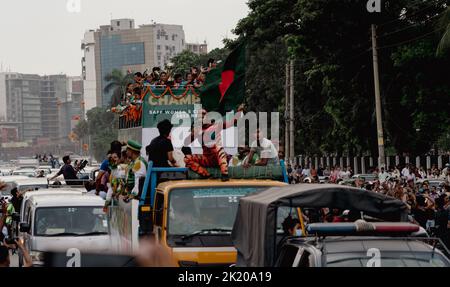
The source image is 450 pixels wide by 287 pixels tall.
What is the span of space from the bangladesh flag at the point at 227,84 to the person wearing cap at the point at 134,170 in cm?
257

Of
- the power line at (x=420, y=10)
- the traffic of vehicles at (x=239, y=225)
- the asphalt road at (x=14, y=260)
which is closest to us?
the traffic of vehicles at (x=239, y=225)

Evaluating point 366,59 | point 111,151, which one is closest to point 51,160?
point 366,59

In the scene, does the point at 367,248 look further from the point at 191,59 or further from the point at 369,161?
the point at 191,59

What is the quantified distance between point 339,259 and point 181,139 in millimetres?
14265

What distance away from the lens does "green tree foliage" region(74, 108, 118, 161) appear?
15844 cm

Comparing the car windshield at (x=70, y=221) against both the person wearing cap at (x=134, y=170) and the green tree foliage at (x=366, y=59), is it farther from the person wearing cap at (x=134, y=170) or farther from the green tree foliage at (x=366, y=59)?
the green tree foliage at (x=366, y=59)

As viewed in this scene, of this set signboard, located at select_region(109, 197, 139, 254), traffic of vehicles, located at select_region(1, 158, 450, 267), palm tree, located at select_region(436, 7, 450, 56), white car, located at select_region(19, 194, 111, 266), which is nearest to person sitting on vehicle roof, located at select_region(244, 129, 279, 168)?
traffic of vehicles, located at select_region(1, 158, 450, 267)

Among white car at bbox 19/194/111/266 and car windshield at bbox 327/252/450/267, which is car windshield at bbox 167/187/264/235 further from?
white car at bbox 19/194/111/266

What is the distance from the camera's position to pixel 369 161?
57.1 metres

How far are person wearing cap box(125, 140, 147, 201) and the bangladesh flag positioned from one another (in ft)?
8.44

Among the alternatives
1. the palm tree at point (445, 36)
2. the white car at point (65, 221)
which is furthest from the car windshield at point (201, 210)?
the palm tree at point (445, 36)

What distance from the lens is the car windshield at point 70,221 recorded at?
1845cm

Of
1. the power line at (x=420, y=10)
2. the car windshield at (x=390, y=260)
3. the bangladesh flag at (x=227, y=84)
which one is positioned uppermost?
the power line at (x=420, y=10)
